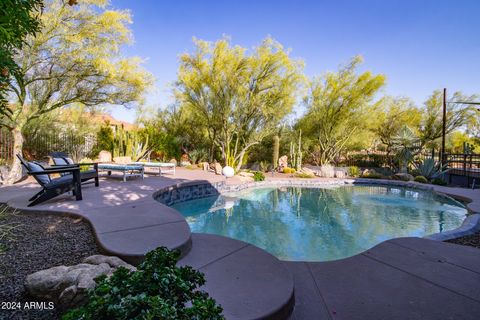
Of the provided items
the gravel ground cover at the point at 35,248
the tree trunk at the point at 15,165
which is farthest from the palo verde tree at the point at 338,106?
the gravel ground cover at the point at 35,248

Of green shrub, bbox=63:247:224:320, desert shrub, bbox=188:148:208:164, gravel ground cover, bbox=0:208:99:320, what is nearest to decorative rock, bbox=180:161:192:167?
desert shrub, bbox=188:148:208:164

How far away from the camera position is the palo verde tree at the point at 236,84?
12000 mm

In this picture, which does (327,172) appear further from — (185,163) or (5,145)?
(5,145)

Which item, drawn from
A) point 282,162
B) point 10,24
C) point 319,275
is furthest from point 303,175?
point 10,24

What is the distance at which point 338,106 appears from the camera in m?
15.4

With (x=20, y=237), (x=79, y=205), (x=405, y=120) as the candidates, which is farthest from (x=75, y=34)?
(x=405, y=120)

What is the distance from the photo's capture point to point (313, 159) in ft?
62.0

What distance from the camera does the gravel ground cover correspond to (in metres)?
1.93

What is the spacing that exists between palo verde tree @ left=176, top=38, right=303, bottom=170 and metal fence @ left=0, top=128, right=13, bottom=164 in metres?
7.16

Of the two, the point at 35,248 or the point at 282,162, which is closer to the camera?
the point at 35,248

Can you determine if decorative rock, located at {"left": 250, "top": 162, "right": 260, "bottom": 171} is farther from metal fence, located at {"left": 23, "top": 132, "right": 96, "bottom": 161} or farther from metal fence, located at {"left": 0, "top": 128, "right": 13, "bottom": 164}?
metal fence, located at {"left": 0, "top": 128, "right": 13, "bottom": 164}

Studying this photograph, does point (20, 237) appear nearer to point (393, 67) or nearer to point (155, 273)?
point (155, 273)

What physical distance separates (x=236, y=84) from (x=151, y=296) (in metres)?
12.1

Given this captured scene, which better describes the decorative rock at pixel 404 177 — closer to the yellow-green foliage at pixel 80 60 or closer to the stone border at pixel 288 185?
the stone border at pixel 288 185
